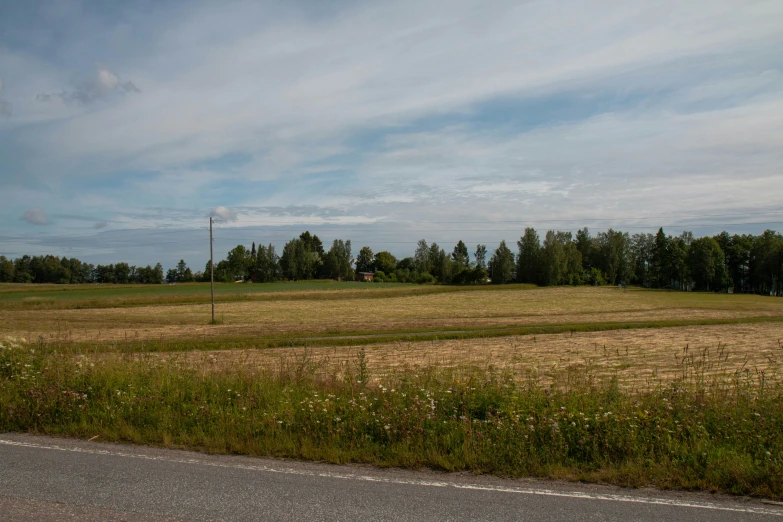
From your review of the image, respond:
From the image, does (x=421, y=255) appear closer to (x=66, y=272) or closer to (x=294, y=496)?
(x=66, y=272)


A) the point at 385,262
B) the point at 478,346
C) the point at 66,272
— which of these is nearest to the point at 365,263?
the point at 385,262

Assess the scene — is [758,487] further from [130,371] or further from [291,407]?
[130,371]

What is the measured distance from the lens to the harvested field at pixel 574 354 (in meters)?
15.1

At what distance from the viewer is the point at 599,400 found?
7555mm

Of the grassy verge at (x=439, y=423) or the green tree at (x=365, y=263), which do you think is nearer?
the grassy verge at (x=439, y=423)

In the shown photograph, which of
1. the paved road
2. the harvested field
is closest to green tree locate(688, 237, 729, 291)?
the harvested field

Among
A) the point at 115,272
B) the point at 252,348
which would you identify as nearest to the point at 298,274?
the point at 115,272

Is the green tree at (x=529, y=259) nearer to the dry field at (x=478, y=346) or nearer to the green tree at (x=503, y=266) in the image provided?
the green tree at (x=503, y=266)

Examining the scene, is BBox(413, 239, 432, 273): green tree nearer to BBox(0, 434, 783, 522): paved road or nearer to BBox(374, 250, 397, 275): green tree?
BBox(374, 250, 397, 275): green tree

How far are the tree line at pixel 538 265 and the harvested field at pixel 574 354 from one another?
361 ft

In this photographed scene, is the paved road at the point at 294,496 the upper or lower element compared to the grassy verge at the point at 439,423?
lower

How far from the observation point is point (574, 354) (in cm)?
2055

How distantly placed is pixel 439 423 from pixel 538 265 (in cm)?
13850

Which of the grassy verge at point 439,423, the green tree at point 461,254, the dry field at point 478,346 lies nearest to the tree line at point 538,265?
the green tree at point 461,254
